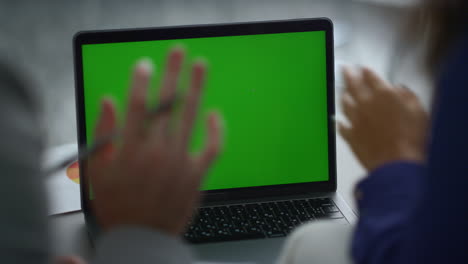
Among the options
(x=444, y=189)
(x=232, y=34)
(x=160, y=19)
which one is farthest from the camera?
(x=160, y=19)

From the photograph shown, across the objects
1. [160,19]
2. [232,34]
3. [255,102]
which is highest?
[232,34]

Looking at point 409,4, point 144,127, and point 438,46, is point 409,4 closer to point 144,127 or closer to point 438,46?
point 438,46

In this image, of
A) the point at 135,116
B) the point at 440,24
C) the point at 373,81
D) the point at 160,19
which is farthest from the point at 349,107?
the point at 160,19

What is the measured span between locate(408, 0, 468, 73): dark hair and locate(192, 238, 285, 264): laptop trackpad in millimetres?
428

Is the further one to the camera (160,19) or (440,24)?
(160,19)

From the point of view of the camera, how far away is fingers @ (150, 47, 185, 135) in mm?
542

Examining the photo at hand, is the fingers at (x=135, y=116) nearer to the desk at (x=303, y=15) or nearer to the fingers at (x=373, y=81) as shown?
the fingers at (x=373, y=81)

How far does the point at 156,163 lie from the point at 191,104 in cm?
6

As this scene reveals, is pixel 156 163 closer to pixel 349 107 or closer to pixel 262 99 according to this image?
pixel 349 107

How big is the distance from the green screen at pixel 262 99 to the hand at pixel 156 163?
0.47m

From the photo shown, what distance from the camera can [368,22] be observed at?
9.02ft

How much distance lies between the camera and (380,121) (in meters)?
0.72

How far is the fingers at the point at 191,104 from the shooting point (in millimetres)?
544

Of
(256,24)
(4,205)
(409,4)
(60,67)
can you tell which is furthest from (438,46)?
(60,67)
